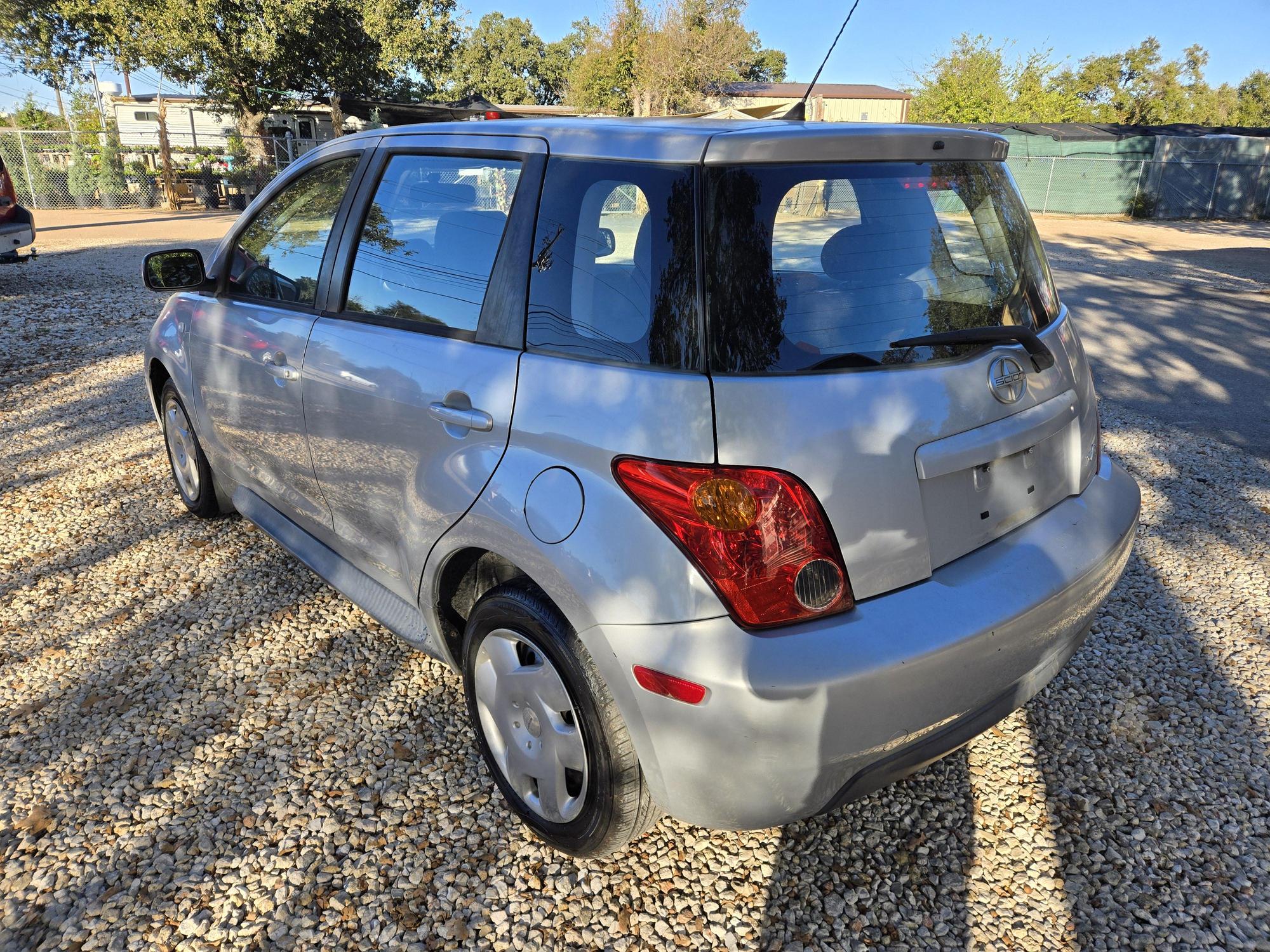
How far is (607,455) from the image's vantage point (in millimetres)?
1921

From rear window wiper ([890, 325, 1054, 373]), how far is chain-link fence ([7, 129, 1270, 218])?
88.0 ft

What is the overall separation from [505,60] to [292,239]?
9221 cm

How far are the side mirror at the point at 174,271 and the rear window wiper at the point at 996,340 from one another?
9.78 feet

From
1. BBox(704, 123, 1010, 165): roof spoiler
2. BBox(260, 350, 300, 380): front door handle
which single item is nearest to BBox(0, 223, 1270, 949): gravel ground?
BBox(260, 350, 300, 380): front door handle

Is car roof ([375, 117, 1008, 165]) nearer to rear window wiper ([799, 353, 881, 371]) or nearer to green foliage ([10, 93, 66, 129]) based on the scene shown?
rear window wiper ([799, 353, 881, 371])

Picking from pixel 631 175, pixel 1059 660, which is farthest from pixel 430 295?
pixel 1059 660

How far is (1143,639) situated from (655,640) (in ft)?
8.42

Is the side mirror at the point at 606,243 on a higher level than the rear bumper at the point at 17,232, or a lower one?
higher

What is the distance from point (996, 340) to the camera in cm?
215

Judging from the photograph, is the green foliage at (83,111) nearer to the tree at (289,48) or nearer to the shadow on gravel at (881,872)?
the tree at (289,48)

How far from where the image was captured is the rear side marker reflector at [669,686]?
182 centimetres

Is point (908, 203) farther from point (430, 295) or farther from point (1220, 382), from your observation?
point (1220, 382)

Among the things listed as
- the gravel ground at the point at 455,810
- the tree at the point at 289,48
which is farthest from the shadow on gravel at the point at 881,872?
the tree at the point at 289,48

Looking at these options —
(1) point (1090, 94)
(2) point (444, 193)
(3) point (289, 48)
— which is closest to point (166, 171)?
(3) point (289, 48)
